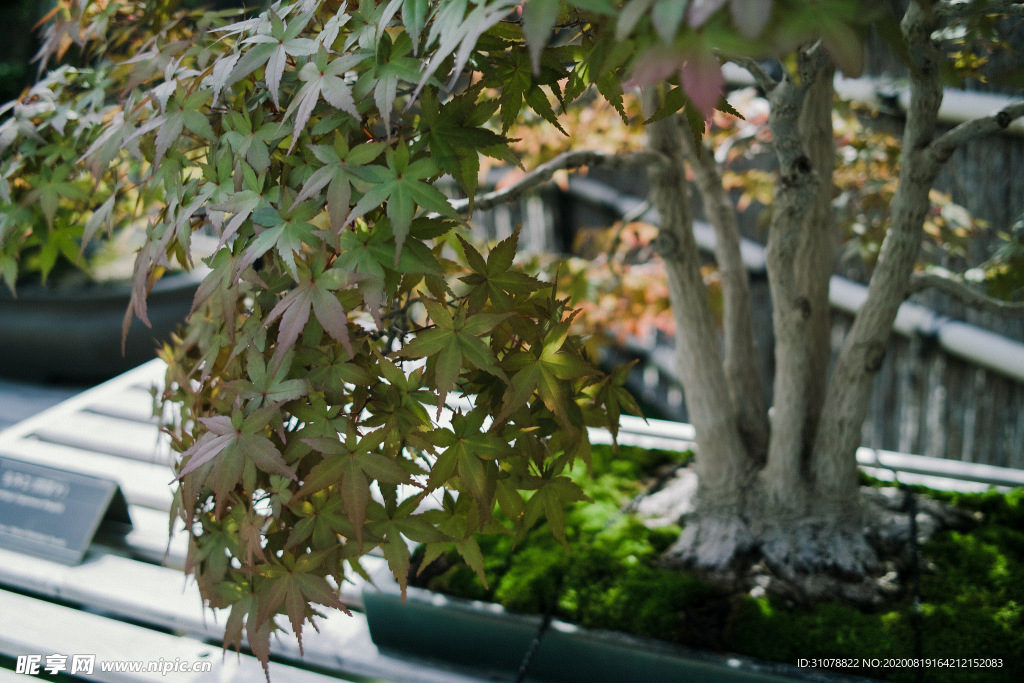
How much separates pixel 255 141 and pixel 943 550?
3.43ft

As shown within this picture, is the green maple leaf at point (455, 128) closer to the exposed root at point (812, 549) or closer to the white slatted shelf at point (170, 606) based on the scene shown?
the white slatted shelf at point (170, 606)

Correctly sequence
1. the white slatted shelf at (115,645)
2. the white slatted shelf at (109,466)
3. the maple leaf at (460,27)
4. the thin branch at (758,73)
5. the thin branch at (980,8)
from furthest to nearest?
the white slatted shelf at (109,466), the white slatted shelf at (115,645), the thin branch at (758,73), the thin branch at (980,8), the maple leaf at (460,27)

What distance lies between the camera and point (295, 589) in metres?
0.68

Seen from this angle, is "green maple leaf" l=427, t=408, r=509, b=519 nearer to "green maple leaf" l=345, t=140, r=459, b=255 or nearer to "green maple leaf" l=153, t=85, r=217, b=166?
"green maple leaf" l=345, t=140, r=459, b=255

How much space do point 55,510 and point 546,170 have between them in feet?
3.21

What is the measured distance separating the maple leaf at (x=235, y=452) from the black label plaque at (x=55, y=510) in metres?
0.72

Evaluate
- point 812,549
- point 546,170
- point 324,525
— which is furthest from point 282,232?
point 812,549

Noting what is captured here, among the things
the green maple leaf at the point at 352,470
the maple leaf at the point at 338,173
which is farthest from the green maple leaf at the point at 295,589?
the maple leaf at the point at 338,173

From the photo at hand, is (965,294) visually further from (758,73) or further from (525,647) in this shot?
(525,647)

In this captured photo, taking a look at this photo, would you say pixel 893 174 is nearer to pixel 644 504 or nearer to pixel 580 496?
pixel 644 504

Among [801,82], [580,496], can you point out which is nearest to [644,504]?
[580,496]

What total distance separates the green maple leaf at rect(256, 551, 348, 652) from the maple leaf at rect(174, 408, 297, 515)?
0.11 metres

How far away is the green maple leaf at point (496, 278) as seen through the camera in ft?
2.05

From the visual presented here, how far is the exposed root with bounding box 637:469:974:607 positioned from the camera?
3.37 feet
